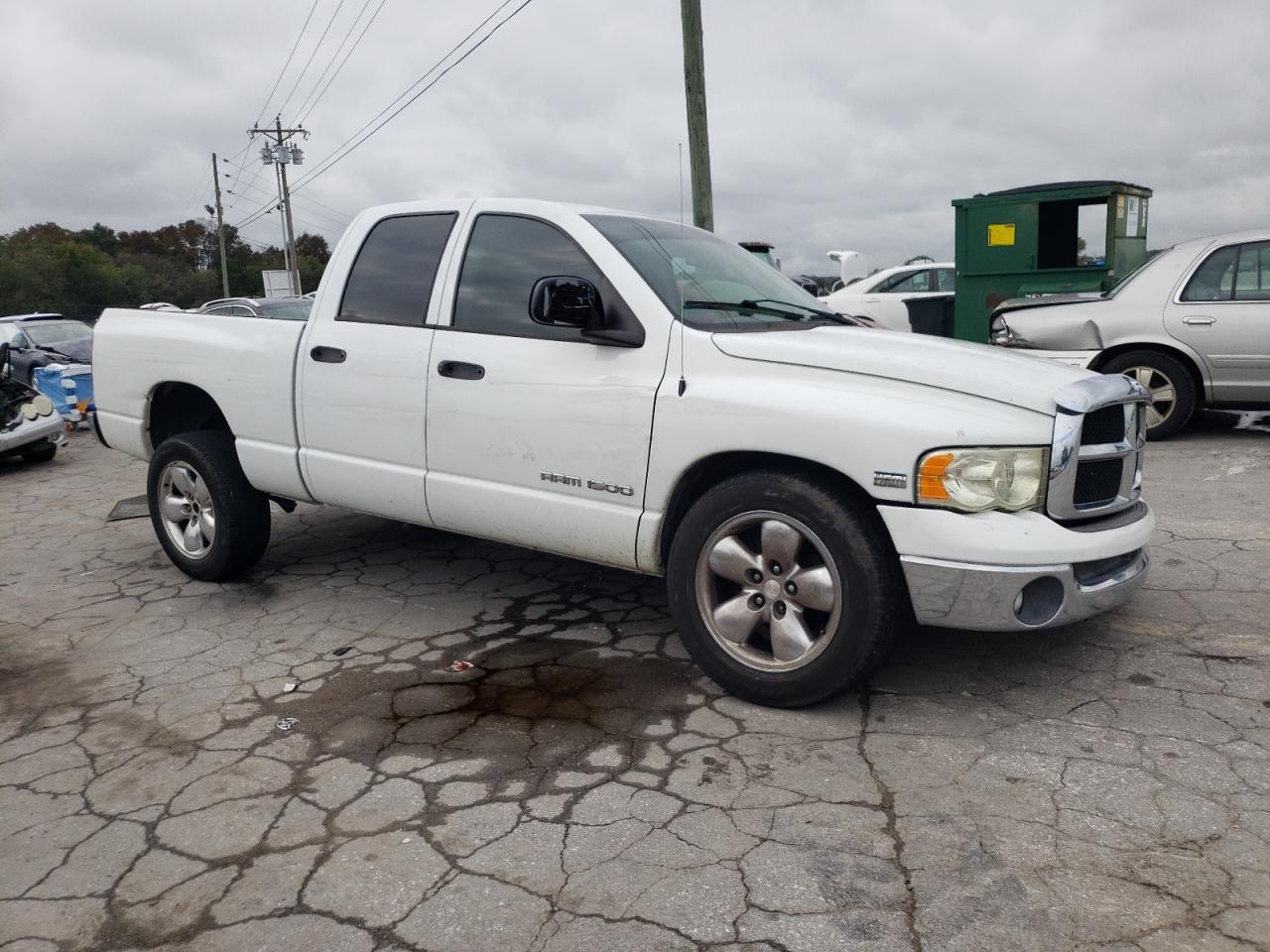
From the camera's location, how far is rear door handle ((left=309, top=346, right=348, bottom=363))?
460 centimetres

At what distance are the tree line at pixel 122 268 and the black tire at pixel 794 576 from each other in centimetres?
2933

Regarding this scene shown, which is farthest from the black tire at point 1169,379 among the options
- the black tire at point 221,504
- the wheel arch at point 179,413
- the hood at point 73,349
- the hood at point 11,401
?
the hood at point 73,349

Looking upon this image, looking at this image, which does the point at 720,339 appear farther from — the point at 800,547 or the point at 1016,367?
the point at 1016,367

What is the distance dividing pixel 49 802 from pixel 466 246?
8.55ft

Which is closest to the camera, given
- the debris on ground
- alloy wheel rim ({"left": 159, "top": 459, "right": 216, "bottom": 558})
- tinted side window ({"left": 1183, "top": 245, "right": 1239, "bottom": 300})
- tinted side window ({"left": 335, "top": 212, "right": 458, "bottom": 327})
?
tinted side window ({"left": 335, "top": 212, "right": 458, "bottom": 327})

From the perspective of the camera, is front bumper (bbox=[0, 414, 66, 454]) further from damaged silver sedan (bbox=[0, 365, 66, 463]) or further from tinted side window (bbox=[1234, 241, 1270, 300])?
tinted side window (bbox=[1234, 241, 1270, 300])

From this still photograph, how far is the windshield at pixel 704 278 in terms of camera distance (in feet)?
12.8

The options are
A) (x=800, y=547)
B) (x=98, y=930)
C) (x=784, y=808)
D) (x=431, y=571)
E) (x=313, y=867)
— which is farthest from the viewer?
(x=431, y=571)

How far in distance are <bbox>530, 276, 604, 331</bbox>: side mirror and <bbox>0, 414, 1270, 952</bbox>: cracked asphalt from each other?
1.38 m

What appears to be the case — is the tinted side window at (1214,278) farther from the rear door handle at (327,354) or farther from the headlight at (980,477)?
the rear door handle at (327,354)

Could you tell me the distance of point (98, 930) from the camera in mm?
2506

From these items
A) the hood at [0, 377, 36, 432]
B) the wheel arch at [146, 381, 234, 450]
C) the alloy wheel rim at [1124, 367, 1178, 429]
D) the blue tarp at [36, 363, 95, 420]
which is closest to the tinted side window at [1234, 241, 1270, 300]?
the alloy wheel rim at [1124, 367, 1178, 429]

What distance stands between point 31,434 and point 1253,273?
37.3 ft

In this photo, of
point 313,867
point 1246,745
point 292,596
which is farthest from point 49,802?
point 1246,745
